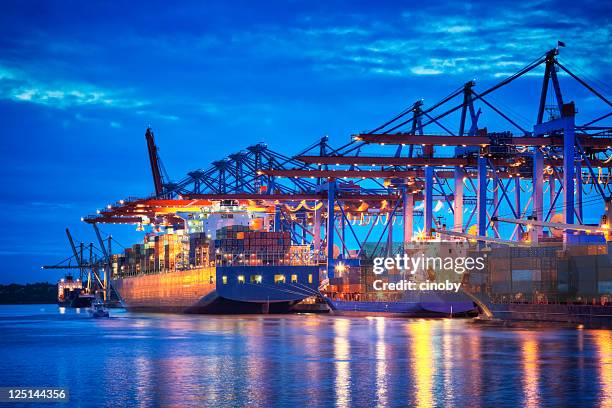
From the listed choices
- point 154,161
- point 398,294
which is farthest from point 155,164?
point 398,294

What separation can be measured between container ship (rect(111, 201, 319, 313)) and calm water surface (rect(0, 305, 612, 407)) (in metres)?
37.8

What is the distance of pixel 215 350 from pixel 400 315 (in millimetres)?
41520

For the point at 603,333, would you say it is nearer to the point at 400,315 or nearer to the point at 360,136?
the point at 360,136

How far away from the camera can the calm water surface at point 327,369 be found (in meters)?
23.5

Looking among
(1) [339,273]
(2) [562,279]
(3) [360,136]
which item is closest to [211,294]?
(1) [339,273]

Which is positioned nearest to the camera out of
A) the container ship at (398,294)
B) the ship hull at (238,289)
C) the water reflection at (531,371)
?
the water reflection at (531,371)

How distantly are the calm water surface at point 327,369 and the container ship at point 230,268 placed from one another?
37766 mm

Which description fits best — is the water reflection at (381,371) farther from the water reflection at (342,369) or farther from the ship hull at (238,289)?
the ship hull at (238,289)

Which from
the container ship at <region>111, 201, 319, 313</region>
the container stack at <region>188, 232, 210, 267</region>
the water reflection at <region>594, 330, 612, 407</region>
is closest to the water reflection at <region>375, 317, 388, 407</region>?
the water reflection at <region>594, 330, 612, 407</region>

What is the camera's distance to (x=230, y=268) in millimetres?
87688

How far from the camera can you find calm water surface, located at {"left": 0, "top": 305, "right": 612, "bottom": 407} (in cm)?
2345

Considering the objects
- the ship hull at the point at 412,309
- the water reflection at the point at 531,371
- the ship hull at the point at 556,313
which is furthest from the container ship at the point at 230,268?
the water reflection at the point at 531,371

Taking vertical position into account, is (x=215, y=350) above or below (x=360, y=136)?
below

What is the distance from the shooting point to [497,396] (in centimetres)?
2339
